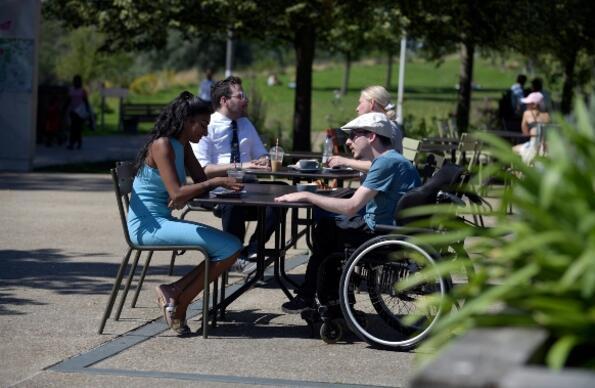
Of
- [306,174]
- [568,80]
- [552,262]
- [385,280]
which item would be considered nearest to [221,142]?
[306,174]

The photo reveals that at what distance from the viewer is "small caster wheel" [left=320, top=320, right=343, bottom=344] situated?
7609mm

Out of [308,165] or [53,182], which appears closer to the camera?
[308,165]

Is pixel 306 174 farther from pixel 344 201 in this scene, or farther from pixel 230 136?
pixel 344 201

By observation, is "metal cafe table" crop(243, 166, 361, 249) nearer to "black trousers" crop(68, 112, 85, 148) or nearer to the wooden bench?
"black trousers" crop(68, 112, 85, 148)

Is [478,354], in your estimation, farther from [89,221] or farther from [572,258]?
[89,221]

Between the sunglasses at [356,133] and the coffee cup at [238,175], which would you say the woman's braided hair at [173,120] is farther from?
the sunglasses at [356,133]

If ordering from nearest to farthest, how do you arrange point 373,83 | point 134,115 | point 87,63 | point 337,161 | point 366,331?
1. point 366,331
2. point 337,161
3. point 134,115
4. point 87,63
5. point 373,83

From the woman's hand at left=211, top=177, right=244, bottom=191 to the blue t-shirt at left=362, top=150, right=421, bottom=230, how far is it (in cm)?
82

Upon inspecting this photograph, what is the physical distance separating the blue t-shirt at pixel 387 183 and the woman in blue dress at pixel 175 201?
2.76 feet

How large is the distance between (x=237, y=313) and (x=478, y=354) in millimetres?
5560

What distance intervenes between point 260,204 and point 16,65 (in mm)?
13884

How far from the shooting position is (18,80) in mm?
20797

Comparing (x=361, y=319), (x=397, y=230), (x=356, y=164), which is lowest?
(x=361, y=319)

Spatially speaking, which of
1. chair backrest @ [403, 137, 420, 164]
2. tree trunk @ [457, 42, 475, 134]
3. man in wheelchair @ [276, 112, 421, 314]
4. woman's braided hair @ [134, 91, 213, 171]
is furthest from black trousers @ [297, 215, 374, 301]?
tree trunk @ [457, 42, 475, 134]
